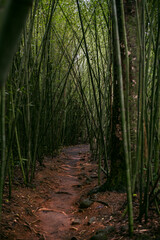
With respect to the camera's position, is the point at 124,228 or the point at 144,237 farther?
the point at 124,228

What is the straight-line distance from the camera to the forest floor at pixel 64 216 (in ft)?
4.23

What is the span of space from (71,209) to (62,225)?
32 cm

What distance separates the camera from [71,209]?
2.01 metres

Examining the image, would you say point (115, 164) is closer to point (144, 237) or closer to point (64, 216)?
point (64, 216)

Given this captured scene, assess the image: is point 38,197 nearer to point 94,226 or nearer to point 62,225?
point 62,225

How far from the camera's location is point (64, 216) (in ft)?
6.08

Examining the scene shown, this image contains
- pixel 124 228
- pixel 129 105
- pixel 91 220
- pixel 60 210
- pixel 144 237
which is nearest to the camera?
pixel 144 237

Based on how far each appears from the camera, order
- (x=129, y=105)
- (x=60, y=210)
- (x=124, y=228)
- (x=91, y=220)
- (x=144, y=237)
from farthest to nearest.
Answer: (x=60, y=210) < (x=129, y=105) < (x=91, y=220) < (x=124, y=228) < (x=144, y=237)

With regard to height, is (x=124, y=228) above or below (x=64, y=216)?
above

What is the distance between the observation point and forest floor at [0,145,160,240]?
4.23ft

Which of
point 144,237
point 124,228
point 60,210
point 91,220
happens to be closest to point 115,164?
point 91,220

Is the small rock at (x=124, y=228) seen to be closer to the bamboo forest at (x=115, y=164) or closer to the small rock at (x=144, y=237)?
the bamboo forest at (x=115, y=164)

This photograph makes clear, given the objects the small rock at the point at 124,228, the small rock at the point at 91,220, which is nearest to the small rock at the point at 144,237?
the small rock at the point at 124,228

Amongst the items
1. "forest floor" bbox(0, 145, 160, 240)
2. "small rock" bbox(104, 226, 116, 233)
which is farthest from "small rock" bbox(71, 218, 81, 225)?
"small rock" bbox(104, 226, 116, 233)
